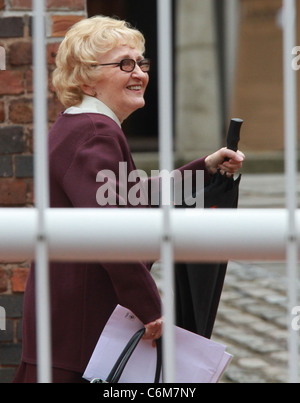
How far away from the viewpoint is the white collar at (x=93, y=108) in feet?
6.48

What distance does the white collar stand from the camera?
1976mm

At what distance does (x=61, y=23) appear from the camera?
111 inches

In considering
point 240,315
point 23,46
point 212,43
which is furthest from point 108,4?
point 23,46

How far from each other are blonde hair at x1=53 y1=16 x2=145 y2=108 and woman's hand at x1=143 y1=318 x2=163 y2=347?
22.3 inches

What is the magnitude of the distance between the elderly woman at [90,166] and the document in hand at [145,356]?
0.11 ft

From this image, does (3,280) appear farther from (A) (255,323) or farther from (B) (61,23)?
(A) (255,323)

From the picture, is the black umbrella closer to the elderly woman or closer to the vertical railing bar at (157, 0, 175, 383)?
the elderly woman

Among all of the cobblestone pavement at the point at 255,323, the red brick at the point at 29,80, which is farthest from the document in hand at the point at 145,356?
the cobblestone pavement at the point at 255,323

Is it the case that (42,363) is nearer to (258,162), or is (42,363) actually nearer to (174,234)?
(174,234)

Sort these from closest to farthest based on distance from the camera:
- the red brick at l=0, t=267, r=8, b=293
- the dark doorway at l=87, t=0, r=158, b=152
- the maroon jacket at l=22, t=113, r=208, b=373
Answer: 1. the maroon jacket at l=22, t=113, r=208, b=373
2. the red brick at l=0, t=267, r=8, b=293
3. the dark doorway at l=87, t=0, r=158, b=152

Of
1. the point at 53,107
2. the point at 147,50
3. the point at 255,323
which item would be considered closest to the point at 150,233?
the point at 53,107

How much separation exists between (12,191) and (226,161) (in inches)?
41.2

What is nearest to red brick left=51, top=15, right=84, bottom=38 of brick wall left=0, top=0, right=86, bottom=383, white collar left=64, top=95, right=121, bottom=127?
brick wall left=0, top=0, right=86, bottom=383

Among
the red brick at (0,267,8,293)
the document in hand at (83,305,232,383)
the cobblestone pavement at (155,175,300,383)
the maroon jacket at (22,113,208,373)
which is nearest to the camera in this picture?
the document in hand at (83,305,232,383)
